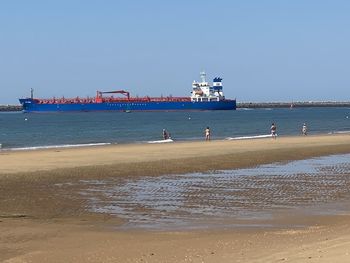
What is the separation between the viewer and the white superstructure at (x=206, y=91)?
496 ft

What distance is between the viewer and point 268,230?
1265cm

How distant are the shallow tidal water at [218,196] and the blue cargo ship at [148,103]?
126581mm

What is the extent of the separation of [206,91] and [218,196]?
445 ft

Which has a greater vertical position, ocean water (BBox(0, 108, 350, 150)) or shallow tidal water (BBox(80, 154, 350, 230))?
shallow tidal water (BBox(80, 154, 350, 230))

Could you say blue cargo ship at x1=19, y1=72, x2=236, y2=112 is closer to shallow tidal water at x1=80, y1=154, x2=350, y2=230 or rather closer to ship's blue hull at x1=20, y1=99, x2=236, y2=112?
ship's blue hull at x1=20, y1=99, x2=236, y2=112

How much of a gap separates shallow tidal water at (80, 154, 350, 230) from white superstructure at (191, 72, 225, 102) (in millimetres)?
125613

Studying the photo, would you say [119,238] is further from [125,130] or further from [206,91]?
[206,91]

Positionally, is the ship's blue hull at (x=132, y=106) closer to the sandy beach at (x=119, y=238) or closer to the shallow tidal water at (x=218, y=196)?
the shallow tidal water at (x=218, y=196)

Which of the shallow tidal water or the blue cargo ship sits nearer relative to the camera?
the shallow tidal water

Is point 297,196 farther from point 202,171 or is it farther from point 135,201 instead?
point 202,171

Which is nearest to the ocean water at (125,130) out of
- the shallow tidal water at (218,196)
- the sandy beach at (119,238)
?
the shallow tidal water at (218,196)

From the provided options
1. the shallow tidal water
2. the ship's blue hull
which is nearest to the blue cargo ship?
the ship's blue hull

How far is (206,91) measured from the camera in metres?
153

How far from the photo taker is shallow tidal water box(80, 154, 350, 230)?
14.4 metres
